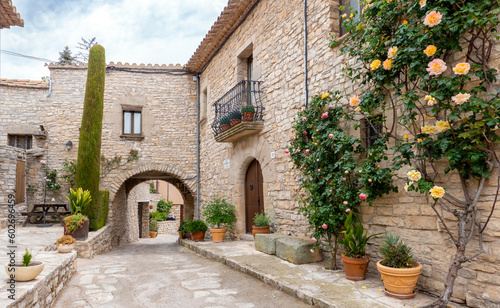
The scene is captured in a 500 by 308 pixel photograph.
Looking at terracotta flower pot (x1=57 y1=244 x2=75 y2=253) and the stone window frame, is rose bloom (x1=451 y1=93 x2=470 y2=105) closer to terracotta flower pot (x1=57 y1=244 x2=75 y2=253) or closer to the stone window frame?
terracotta flower pot (x1=57 y1=244 x2=75 y2=253)

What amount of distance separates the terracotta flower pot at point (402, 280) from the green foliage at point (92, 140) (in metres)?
7.84

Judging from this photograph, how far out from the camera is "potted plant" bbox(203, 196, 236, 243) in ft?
26.7

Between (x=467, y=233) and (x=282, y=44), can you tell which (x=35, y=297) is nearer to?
(x=467, y=233)

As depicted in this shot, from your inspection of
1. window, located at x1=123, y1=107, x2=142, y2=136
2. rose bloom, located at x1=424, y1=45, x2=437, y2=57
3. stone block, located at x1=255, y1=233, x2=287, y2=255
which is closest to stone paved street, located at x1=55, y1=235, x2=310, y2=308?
stone block, located at x1=255, y1=233, x2=287, y2=255

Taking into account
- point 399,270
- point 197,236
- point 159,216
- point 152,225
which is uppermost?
point 399,270

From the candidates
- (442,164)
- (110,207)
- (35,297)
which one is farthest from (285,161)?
(110,207)

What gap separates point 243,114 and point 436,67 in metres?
4.38

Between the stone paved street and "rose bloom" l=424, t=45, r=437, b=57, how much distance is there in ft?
9.02

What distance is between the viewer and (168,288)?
4.32 metres

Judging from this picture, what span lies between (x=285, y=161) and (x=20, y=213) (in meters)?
8.34

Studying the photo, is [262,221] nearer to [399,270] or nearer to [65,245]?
[65,245]

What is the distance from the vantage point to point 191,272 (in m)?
5.22

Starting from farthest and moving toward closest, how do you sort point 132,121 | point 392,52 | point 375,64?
1. point 132,121
2. point 375,64
3. point 392,52

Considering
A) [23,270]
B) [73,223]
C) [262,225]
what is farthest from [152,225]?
[23,270]
